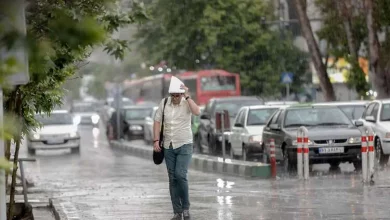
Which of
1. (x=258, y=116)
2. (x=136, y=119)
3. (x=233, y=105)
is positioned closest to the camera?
(x=258, y=116)

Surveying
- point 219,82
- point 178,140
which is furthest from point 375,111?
point 219,82

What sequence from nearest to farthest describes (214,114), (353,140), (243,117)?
(353,140)
(243,117)
(214,114)

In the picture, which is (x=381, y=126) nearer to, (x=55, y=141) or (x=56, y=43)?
(x=55, y=141)

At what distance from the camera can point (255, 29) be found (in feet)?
184

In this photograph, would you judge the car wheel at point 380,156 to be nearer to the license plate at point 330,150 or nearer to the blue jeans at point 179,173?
the license plate at point 330,150

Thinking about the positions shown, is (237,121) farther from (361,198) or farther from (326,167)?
(361,198)

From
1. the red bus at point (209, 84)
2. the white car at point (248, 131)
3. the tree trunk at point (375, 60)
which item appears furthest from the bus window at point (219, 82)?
the white car at point (248, 131)

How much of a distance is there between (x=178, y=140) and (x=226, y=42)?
44.3m

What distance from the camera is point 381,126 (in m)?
23.7

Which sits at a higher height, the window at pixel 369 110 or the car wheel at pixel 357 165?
the window at pixel 369 110

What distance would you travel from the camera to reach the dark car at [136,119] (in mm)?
48438

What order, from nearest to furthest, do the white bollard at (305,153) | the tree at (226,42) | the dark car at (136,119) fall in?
the white bollard at (305,153)
the dark car at (136,119)
the tree at (226,42)

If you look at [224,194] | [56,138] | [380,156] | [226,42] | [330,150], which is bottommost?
[224,194]

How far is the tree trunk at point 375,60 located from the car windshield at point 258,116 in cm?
956
